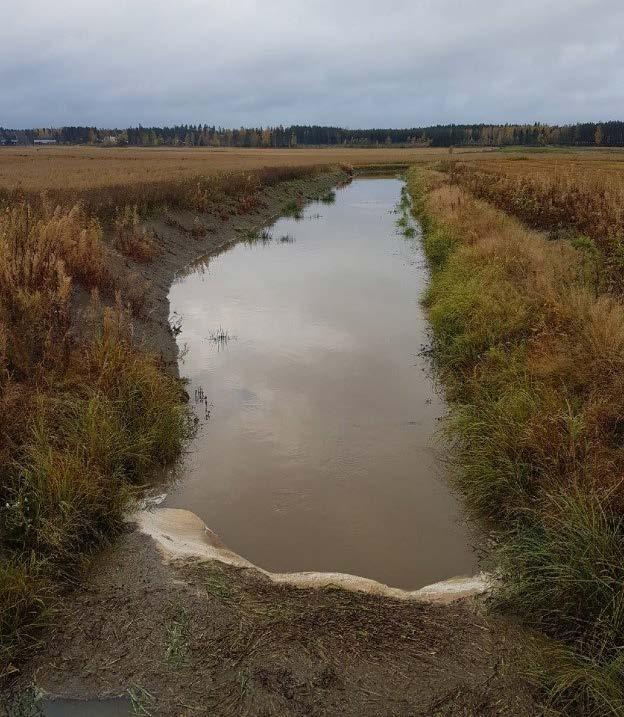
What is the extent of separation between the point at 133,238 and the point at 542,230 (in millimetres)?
10412

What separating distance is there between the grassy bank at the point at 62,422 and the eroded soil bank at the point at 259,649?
0.93 feet

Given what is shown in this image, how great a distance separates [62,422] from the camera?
17.3 feet

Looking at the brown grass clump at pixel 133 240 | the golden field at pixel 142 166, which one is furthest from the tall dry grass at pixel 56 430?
the brown grass clump at pixel 133 240

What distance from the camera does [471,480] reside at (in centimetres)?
537

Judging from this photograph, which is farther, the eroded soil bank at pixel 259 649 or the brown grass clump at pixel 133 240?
the brown grass clump at pixel 133 240

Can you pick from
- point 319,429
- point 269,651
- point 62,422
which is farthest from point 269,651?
point 319,429

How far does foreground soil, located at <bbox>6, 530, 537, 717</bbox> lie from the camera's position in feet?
10.0

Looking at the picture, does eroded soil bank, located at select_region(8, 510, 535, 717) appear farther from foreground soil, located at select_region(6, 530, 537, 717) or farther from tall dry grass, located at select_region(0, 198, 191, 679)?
tall dry grass, located at select_region(0, 198, 191, 679)

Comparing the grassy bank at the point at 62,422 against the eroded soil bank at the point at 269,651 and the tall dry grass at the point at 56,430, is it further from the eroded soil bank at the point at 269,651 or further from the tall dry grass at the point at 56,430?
the eroded soil bank at the point at 269,651

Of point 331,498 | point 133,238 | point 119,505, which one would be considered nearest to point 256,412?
point 331,498

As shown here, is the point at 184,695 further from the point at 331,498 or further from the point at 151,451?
the point at 151,451

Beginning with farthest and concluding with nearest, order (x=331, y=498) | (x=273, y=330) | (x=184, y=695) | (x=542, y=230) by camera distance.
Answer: (x=542, y=230), (x=273, y=330), (x=331, y=498), (x=184, y=695)

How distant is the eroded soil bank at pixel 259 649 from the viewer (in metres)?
3.05

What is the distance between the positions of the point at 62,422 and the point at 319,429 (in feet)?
9.09
